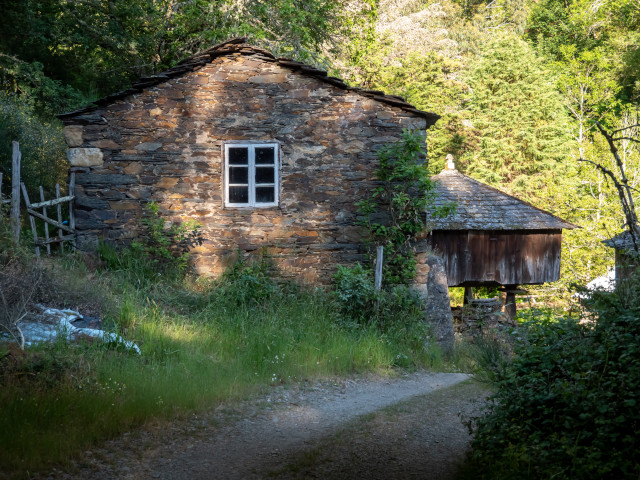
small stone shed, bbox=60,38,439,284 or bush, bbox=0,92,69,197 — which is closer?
small stone shed, bbox=60,38,439,284

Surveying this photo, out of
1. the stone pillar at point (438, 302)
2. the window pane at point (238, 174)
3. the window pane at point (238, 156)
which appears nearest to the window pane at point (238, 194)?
the window pane at point (238, 174)

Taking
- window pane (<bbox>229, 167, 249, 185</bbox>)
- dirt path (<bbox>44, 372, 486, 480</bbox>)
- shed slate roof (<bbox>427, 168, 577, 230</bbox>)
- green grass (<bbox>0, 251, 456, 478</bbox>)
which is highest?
window pane (<bbox>229, 167, 249, 185</bbox>)

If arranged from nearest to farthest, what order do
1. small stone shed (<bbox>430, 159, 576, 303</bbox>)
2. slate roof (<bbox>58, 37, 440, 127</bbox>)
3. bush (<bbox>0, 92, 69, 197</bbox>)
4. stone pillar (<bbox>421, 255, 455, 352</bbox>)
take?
slate roof (<bbox>58, 37, 440, 127</bbox>)
stone pillar (<bbox>421, 255, 455, 352</bbox>)
bush (<bbox>0, 92, 69, 197</bbox>)
small stone shed (<bbox>430, 159, 576, 303</bbox>)

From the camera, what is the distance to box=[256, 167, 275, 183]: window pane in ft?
39.7

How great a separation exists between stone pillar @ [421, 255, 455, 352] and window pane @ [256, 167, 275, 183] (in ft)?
12.6

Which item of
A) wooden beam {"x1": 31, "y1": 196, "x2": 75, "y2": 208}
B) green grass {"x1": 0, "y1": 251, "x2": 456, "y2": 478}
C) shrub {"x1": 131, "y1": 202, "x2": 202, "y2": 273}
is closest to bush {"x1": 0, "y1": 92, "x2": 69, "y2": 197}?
wooden beam {"x1": 31, "y1": 196, "x2": 75, "y2": 208}

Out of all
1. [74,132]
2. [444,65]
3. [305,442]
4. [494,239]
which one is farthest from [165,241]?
[444,65]

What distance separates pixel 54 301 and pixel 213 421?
3.68 m

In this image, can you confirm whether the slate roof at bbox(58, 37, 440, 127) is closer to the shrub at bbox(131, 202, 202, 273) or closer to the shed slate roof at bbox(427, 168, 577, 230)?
the shrub at bbox(131, 202, 202, 273)

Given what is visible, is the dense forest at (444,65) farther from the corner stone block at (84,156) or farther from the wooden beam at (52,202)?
the wooden beam at (52,202)

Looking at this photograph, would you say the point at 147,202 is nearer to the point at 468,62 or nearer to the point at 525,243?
the point at 525,243

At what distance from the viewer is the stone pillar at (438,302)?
13.3 m

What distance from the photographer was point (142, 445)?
5.60 m

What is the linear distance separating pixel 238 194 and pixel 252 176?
0.42 m
